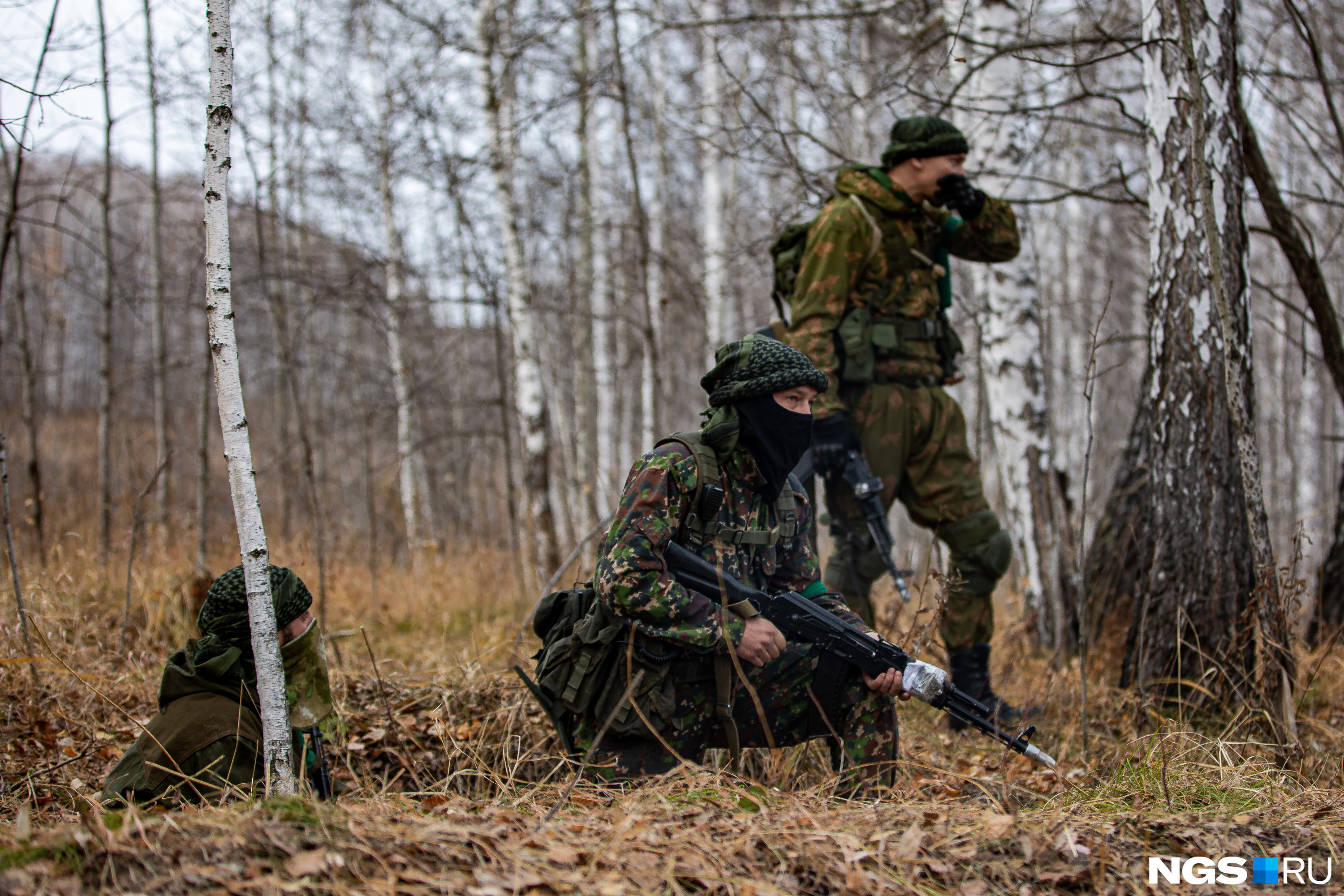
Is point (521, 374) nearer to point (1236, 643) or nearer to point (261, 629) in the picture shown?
point (261, 629)

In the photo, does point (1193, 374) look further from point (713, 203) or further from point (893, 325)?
point (713, 203)

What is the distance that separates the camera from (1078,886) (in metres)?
1.80

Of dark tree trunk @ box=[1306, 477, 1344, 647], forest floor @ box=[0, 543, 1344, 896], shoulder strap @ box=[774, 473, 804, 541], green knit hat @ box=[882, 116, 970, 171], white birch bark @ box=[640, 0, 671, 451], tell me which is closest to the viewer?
forest floor @ box=[0, 543, 1344, 896]

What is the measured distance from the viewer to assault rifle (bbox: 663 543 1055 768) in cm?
249

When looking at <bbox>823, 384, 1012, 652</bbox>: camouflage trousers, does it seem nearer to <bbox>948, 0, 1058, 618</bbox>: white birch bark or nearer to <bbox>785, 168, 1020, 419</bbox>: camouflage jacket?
<bbox>785, 168, 1020, 419</bbox>: camouflage jacket

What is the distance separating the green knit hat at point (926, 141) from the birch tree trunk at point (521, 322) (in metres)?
3.16

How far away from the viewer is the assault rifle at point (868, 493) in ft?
11.6

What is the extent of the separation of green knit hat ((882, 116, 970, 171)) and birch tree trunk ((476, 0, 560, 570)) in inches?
124

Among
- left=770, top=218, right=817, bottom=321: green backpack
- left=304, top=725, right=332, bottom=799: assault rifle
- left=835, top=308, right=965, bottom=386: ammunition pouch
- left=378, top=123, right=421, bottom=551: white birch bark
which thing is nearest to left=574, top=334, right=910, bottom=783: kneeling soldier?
left=304, top=725, right=332, bottom=799: assault rifle

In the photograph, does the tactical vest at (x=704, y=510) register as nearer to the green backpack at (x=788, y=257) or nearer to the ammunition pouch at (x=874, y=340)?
the ammunition pouch at (x=874, y=340)

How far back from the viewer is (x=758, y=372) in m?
2.56

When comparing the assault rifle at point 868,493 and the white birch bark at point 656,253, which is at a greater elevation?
the white birch bark at point 656,253

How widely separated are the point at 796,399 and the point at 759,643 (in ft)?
2.38

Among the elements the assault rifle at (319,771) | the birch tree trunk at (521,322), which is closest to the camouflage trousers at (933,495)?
the assault rifle at (319,771)
